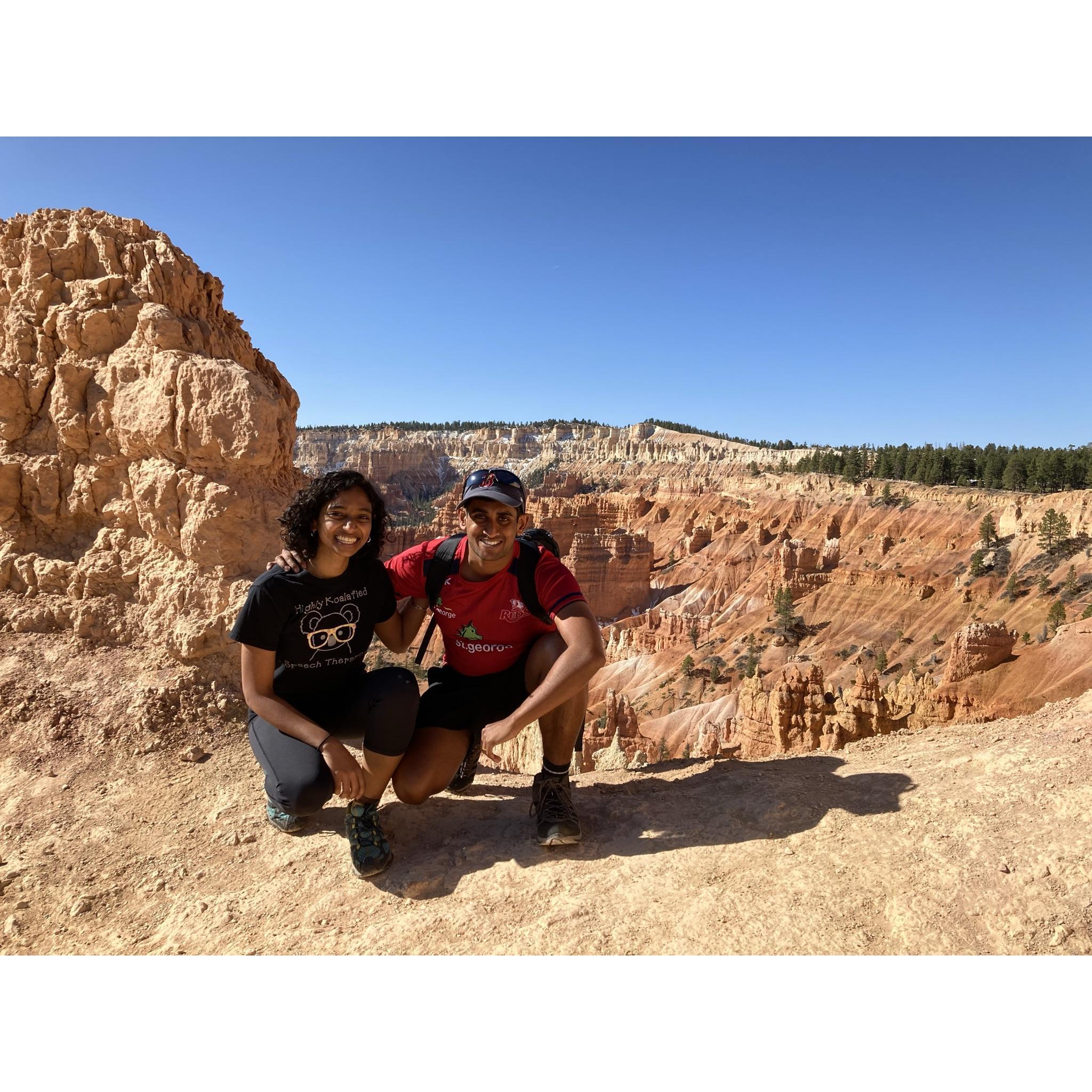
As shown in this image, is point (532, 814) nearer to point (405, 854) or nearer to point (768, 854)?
point (405, 854)

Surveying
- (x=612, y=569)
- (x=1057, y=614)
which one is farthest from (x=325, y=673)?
(x=612, y=569)

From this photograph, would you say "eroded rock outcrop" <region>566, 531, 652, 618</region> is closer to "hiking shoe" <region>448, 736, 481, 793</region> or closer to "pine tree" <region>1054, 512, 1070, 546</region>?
"pine tree" <region>1054, 512, 1070, 546</region>

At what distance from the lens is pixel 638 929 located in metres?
2.62

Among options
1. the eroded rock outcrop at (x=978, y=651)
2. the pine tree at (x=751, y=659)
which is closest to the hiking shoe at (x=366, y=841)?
the eroded rock outcrop at (x=978, y=651)

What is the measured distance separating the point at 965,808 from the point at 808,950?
128cm

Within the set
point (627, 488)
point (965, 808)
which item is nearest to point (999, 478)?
point (627, 488)

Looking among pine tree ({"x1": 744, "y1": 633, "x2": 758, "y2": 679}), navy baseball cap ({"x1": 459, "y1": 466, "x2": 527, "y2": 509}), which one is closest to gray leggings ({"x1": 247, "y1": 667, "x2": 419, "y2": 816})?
navy baseball cap ({"x1": 459, "y1": 466, "x2": 527, "y2": 509})

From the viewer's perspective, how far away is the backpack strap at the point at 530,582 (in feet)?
11.3

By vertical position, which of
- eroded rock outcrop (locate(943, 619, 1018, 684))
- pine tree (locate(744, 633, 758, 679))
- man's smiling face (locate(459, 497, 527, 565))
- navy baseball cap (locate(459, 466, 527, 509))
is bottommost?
pine tree (locate(744, 633, 758, 679))

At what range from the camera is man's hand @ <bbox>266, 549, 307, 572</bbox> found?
124 inches

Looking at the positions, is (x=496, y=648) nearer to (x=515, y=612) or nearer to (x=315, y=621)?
(x=515, y=612)

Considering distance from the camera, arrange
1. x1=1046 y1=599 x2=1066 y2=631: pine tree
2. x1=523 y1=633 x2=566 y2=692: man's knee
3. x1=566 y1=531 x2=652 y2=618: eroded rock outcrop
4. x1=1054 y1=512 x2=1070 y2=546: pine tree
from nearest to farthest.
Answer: x1=523 y1=633 x2=566 y2=692: man's knee < x1=1046 y1=599 x2=1066 y2=631: pine tree < x1=1054 y1=512 x2=1070 y2=546: pine tree < x1=566 y1=531 x2=652 y2=618: eroded rock outcrop

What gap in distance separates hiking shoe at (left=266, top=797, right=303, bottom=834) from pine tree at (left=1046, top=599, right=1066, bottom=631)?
91.1ft

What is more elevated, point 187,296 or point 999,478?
point 999,478
